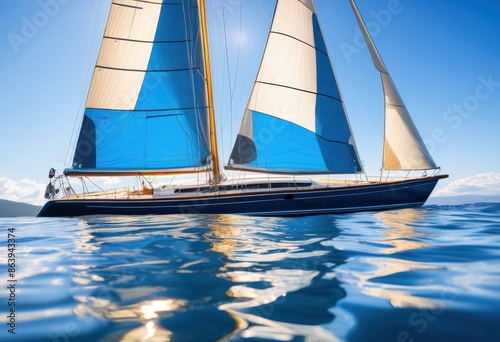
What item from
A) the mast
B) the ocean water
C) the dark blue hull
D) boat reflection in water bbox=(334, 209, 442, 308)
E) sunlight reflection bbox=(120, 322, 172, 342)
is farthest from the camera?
the mast

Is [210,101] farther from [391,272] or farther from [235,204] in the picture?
[391,272]

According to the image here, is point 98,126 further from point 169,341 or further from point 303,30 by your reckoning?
point 169,341

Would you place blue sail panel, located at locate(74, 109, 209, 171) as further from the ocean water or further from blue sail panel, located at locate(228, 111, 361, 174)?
the ocean water

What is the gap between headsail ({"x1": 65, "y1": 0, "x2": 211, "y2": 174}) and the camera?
16.5 m

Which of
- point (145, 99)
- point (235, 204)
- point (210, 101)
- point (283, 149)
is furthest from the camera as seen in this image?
point (210, 101)

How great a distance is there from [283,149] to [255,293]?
13.5 metres

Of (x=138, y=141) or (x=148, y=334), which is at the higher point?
(x=138, y=141)

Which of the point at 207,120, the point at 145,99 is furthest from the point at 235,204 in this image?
the point at 145,99

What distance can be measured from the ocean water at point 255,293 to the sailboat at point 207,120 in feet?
34.5

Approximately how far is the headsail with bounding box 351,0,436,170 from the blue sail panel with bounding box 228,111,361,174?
124 inches

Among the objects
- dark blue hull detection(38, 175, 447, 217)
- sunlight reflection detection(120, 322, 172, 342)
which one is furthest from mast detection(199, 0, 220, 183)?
sunlight reflection detection(120, 322, 172, 342)

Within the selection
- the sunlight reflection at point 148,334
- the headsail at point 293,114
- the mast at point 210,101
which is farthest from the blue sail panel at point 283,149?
the sunlight reflection at point 148,334

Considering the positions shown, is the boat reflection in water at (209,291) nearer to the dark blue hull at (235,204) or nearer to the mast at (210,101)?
the dark blue hull at (235,204)

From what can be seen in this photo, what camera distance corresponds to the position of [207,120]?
679 inches
